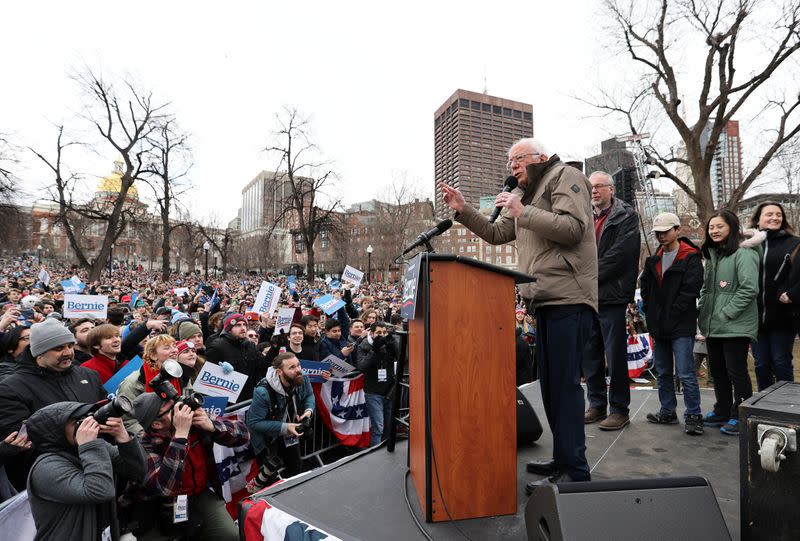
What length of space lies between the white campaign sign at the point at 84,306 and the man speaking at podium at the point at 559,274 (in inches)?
303

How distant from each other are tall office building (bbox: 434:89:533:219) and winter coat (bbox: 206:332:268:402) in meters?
50.1

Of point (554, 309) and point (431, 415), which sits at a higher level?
point (554, 309)

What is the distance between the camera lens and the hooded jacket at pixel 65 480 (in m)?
2.61

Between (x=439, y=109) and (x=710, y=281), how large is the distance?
7854 centimetres

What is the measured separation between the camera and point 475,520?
232 centimetres

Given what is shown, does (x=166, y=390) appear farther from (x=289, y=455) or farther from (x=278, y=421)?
(x=289, y=455)

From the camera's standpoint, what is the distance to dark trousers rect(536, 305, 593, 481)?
257 centimetres

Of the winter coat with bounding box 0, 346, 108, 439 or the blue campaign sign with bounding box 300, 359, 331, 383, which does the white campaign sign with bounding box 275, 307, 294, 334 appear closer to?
the blue campaign sign with bounding box 300, 359, 331, 383

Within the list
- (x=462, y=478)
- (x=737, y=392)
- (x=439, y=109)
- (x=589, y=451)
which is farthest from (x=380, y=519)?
(x=439, y=109)

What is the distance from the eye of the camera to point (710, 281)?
420 cm

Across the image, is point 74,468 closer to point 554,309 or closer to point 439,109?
point 554,309

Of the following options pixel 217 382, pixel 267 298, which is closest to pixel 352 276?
pixel 267 298

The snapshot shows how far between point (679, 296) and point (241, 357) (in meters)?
5.52

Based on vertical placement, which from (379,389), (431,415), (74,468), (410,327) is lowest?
(379,389)
